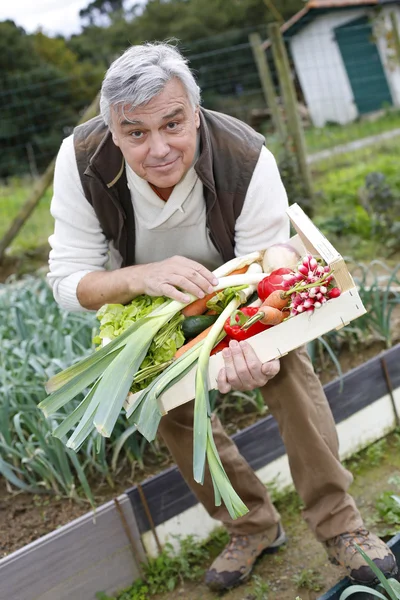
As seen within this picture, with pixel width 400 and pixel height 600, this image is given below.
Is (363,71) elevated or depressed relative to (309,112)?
elevated

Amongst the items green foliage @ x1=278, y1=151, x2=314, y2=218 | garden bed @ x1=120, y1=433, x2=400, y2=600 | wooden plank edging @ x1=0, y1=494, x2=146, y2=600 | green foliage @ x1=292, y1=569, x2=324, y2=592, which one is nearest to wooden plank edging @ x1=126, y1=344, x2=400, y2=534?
wooden plank edging @ x1=0, y1=494, x2=146, y2=600

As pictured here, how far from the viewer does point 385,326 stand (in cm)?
343

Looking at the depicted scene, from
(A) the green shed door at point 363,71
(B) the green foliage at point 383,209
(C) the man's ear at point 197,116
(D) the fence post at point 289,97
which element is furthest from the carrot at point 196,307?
(A) the green shed door at point 363,71

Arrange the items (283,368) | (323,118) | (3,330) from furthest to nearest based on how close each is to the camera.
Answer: (323,118) < (3,330) < (283,368)

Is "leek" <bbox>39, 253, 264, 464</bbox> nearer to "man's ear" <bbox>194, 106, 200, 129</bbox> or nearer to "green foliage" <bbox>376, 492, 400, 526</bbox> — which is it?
"man's ear" <bbox>194, 106, 200, 129</bbox>

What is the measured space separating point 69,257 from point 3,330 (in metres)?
1.56

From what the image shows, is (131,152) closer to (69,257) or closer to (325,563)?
(69,257)

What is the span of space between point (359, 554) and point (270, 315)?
83 cm

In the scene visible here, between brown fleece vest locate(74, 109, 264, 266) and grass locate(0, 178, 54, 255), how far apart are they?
16.1ft

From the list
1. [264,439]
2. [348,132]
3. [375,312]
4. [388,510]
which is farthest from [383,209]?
[348,132]

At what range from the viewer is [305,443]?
226 cm

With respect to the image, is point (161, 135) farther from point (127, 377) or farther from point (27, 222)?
point (27, 222)

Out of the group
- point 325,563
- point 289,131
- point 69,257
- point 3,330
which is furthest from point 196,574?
point 289,131

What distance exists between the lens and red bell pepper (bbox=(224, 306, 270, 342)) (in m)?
2.04
